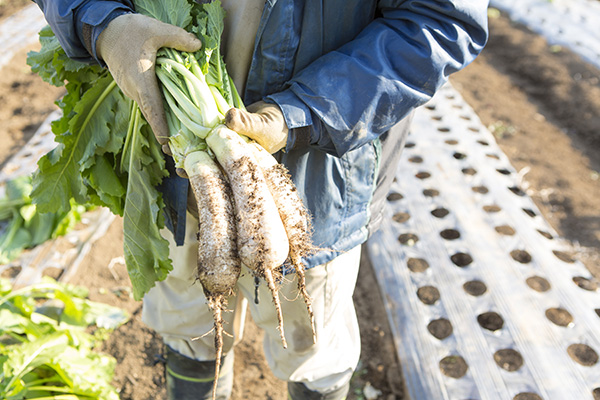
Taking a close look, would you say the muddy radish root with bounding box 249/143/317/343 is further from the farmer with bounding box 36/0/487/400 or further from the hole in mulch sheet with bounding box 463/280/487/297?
the hole in mulch sheet with bounding box 463/280/487/297

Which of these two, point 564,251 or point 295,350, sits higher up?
point 295,350

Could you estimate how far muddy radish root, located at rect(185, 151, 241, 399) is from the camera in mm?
1288

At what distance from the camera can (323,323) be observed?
1.81 meters

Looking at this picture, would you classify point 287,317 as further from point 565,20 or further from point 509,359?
point 565,20

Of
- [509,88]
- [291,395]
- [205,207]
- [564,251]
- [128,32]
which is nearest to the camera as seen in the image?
[205,207]

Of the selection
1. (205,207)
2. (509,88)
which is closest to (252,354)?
(205,207)

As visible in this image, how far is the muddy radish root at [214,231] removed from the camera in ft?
4.23

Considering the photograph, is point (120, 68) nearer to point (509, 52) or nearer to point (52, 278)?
point (52, 278)

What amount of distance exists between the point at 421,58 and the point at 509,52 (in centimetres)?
545

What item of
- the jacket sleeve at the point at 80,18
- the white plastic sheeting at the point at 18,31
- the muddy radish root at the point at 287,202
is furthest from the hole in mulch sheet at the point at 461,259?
the white plastic sheeting at the point at 18,31

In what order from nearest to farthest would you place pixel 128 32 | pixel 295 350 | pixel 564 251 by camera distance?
pixel 128 32
pixel 295 350
pixel 564 251

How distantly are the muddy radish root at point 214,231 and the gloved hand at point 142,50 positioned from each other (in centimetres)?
22

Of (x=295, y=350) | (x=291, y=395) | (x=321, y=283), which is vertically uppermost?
(x=321, y=283)

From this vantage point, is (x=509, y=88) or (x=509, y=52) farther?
(x=509, y=52)
